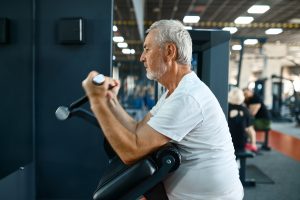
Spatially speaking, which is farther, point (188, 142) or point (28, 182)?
point (28, 182)

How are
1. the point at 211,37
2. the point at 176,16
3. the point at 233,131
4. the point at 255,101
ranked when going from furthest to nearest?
the point at 176,16 → the point at 255,101 → the point at 233,131 → the point at 211,37

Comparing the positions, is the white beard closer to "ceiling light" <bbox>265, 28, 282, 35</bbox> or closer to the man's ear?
the man's ear

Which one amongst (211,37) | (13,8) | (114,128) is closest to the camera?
(114,128)

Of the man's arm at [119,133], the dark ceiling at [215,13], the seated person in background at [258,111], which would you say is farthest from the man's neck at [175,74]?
the dark ceiling at [215,13]

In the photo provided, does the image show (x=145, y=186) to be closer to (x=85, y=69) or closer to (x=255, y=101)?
(x=85, y=69)

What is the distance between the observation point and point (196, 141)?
1.28 meters

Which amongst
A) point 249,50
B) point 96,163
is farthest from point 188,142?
point 249,50

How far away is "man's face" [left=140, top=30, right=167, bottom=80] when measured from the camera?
4.39ft

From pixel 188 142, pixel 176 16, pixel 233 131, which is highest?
pixel 176 16

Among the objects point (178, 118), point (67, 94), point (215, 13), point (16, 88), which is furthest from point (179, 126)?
point (215, 13)

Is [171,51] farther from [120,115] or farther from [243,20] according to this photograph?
[243,20]

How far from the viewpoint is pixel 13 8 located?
82.8 inches

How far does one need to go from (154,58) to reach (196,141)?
34 cm

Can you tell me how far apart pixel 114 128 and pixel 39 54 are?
116cm
